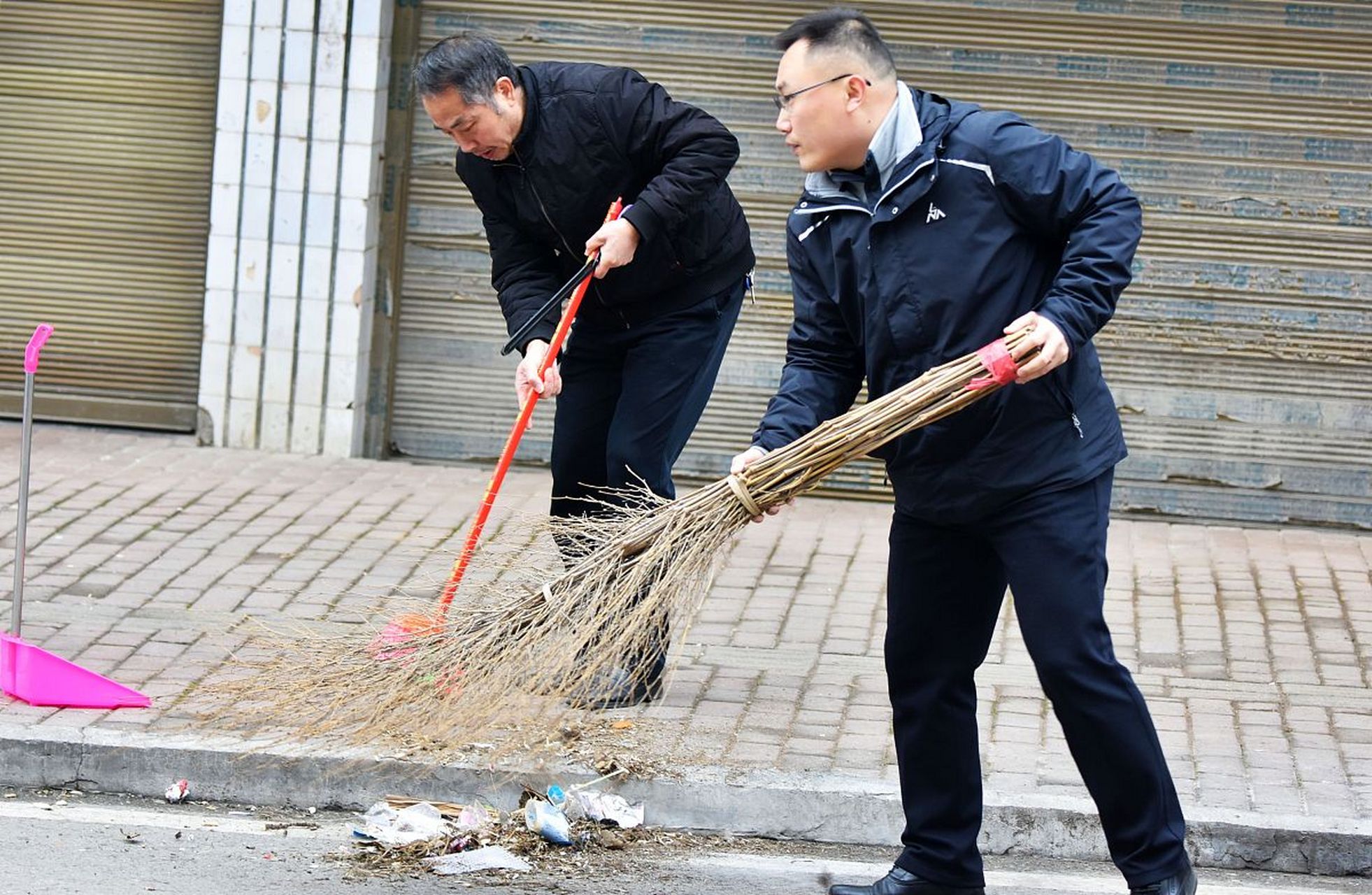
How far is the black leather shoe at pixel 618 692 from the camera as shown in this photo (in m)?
4.54

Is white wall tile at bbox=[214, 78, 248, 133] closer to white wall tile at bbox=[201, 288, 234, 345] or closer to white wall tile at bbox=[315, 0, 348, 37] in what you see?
white wall tile at bbox=[315, 0, 348, 37]

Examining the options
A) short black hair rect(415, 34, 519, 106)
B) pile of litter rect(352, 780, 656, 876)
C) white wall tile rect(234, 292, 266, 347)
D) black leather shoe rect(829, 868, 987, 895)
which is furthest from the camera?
white wall tile rect(234, 292, 266, 347)

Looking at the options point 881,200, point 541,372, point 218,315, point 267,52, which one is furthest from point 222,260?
point 881,200

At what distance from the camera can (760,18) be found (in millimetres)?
8273

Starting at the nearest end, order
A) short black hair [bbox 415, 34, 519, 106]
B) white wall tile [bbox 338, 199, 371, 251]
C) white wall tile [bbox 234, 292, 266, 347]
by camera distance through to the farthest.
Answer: short black hair [bbox 415, 34, 519, 106], white wall tile [bbox 338, 199, 371, 251], white wall tile [bbox 234, 292, 266, 347]

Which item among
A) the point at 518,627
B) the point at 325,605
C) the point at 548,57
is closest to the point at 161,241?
the point at 548,57

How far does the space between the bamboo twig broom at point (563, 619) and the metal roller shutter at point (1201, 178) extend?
12.8 feet

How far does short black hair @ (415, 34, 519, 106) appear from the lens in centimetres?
490

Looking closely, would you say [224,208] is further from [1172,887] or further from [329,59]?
[1172,887]

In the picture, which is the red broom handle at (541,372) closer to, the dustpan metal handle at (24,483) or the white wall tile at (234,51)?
the dustpan metal handle at (24,483)

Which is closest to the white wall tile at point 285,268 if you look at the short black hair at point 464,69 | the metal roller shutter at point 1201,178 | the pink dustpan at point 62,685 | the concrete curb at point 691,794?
the metal roller shutter at point 1201,178

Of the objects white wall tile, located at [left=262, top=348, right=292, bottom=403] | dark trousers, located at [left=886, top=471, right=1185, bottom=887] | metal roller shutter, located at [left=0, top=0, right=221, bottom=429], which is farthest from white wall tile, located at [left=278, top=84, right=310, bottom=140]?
dark trousers, located at [left=886, top=471, right=1185, bottom=887]

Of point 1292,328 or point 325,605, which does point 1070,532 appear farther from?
point 1292,328

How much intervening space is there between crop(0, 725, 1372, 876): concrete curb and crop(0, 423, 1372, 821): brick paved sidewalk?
9cm
